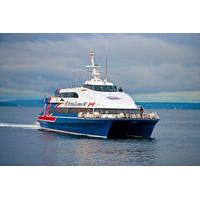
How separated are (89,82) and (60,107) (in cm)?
195

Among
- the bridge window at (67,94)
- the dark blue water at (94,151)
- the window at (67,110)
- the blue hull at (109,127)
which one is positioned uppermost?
the bridge window at (67,94)

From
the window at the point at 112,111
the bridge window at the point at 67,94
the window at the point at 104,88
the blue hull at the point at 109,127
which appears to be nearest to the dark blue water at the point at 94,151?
the blue hull at the point at 109,127

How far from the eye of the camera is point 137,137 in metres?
24.1

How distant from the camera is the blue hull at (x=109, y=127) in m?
22.7

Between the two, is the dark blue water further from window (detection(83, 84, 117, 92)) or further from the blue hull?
window (detection(83, 84, 117, 92))

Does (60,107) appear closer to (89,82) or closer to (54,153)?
(89,82)

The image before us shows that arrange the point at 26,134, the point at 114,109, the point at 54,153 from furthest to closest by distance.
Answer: the point at 26,134, the point at 114,109, the point at 54,153

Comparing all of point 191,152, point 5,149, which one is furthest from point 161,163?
point 5,149

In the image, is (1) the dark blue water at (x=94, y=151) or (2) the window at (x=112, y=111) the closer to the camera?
(1) the dark blue water at (x=94, y=151)

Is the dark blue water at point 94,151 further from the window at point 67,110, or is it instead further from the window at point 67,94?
the window at point 67,94

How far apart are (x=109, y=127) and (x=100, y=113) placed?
97 cm

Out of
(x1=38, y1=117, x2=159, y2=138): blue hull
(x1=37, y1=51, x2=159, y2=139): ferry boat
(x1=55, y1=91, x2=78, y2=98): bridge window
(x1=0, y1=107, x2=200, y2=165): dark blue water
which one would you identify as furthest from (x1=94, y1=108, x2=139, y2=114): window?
(x1=55, y1=91, x2=78, y2=98): bridge window

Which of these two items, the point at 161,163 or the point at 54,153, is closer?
the point at 161,163

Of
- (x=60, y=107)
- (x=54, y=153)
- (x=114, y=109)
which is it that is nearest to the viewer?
(x=54, y=153)
